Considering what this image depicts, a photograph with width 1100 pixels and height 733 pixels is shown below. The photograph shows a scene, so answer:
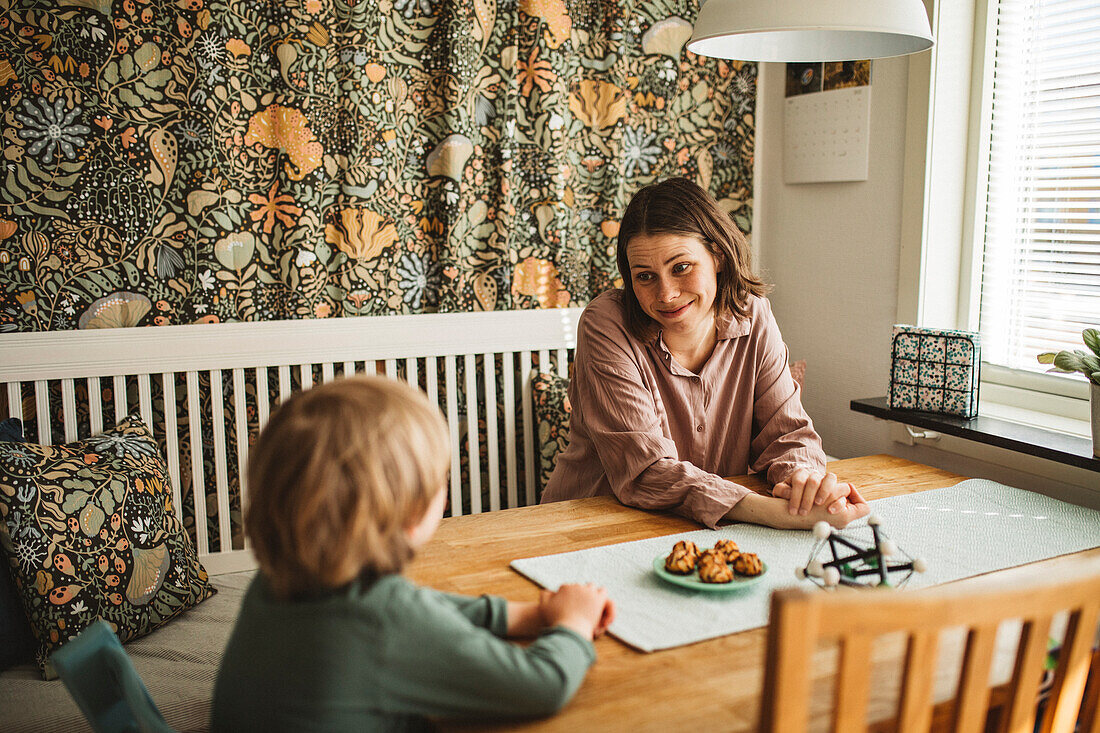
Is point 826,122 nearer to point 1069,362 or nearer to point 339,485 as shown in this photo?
point 1069,362

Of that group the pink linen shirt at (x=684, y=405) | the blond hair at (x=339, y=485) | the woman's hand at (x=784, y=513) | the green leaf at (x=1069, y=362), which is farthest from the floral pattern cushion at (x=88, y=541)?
the green leaf at (x=1069, y=362)

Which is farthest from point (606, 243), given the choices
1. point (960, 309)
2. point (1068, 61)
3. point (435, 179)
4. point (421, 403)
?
point (421, 403)

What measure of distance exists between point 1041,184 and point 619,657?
1.78m

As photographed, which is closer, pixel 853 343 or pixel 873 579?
pixel 873 579

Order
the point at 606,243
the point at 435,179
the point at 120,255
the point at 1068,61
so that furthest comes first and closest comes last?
the point at 606,243 → the point at 435,179 → the point at 120,255 → the point at 1068,61

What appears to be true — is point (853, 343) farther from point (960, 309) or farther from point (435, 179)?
point (435, 179)

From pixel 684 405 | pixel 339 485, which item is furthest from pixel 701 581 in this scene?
pixel 684 405

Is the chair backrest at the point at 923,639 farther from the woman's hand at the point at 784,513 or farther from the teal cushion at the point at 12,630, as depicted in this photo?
the teal cushion at the point at 12,630

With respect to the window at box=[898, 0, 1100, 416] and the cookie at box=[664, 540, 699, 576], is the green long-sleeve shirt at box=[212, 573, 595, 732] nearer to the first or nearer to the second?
the cookie at box=[664, 540, 699, 576]

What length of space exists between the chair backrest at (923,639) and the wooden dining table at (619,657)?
9cm

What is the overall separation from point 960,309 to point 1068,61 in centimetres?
66

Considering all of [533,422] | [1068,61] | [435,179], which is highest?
[1068,61]

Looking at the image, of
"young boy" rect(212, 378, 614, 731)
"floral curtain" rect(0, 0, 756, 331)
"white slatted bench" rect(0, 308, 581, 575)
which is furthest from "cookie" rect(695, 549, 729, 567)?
"floral curtain" rect(0, 0, 756, 331)

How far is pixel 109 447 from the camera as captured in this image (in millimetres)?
1978
